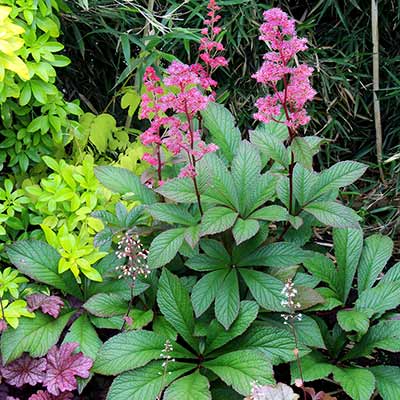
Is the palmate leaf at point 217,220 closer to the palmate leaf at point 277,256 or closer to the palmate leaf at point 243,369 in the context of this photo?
the palmate leaf at point 277,256

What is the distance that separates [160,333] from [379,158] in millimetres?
1426

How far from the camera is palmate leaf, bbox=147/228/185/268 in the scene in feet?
5.85

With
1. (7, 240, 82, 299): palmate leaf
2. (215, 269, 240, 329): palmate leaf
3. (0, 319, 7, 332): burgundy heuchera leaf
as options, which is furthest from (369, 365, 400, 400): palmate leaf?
(0, 319, 7, 332): burgundy heuchera leaf

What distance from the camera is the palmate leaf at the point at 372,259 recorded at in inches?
82.0

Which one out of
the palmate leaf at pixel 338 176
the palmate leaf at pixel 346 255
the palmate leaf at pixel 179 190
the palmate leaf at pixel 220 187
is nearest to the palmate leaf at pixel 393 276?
the palmate leaf at pixel 346 255

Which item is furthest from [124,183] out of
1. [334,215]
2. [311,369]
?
[311,369]

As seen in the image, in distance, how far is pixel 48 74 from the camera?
2064 millimetres

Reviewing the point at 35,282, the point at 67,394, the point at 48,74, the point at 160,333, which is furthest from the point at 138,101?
the point at 67,394

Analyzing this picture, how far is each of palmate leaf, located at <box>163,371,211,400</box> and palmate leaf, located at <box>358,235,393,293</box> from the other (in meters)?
0.65

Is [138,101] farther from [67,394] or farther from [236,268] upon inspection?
[67,394]

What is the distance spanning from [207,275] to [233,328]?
0.17 meters

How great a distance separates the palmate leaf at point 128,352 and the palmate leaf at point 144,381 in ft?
0.11

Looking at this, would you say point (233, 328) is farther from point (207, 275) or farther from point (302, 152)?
point (302, 152)

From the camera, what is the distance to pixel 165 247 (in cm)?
180
